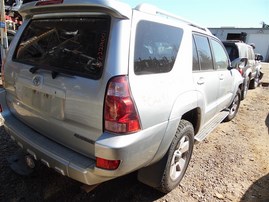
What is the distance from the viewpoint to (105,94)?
6.77 feet

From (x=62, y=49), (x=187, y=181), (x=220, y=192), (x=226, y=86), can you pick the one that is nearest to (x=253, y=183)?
(x=220, y=192)

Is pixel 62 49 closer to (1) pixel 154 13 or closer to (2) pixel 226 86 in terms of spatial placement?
(1) pixel 154 13

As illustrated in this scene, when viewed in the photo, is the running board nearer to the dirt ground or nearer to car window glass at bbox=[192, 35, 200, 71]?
the dirt ground

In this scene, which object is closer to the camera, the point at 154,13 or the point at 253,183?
the point at 154,13

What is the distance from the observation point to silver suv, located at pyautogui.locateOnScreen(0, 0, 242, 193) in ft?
6.83

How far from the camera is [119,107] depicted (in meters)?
2.05

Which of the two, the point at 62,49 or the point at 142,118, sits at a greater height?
the point at 62,49

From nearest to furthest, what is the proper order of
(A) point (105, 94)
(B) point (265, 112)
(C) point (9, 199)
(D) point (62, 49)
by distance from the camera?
(A) point (105, 94) < (D) point (62, 49) < (C) point (9, 199) < (B) point (265, 112)

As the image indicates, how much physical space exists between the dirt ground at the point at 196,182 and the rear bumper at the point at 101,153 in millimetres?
671

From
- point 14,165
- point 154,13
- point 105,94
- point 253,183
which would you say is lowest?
point 253,183

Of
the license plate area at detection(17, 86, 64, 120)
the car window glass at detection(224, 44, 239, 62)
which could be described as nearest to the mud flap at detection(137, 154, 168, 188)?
the license plate area at detection(17, 86, 64, 120)

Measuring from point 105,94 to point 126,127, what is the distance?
0.31 meters

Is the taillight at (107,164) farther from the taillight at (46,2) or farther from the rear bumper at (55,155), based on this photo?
the taillight at (46,2)

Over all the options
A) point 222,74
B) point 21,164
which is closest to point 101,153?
point 21,164
